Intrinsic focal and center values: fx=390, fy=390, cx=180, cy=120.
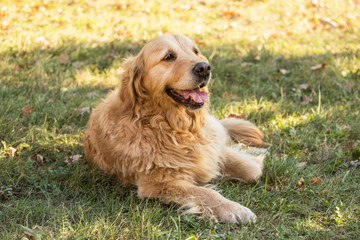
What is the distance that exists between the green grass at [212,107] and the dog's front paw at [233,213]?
7cm

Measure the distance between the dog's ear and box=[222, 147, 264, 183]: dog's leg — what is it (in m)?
1.06

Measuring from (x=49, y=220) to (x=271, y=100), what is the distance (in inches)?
135

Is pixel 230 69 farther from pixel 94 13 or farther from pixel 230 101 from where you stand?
pixel 94 13

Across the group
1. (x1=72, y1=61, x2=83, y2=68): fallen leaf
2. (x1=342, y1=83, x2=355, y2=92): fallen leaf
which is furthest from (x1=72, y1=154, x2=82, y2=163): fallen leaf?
(x1=342, y1=83, x2=355, y2=92): fallen leaf

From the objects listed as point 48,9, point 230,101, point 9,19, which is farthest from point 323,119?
point 48,9

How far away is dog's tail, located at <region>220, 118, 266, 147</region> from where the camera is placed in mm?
4133

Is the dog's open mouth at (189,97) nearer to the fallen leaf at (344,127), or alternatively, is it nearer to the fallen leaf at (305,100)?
the fallen leaf at (344,127)

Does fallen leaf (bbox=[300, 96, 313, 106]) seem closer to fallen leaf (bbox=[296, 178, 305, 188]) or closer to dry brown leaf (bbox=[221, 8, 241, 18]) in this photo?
fallen leaf (bbox=[296, 178, 305, 188])

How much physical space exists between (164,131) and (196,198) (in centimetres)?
65

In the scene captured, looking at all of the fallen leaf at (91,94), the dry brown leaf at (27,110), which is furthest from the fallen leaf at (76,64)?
the dry brown leaf at (27,110)

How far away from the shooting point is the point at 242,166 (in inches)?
139

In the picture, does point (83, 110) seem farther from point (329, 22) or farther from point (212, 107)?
point (329, 22)

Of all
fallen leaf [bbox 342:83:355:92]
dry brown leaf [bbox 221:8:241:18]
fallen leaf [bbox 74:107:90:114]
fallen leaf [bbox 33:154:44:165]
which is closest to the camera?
fallen leaf [bbox 33:154:44:165]

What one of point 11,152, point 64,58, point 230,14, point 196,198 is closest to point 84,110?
point 11,152
